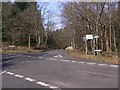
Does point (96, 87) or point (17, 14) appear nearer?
point (96, 87)

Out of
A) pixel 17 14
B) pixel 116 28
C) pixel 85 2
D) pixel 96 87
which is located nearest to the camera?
pixel 96 87

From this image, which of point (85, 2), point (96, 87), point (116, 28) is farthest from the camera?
point (116, 28)

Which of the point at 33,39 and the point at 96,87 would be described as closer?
the point at 96,87

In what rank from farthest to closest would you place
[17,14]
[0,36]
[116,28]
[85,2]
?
[17,14] < [0,36] < [116,28] < [85,2]

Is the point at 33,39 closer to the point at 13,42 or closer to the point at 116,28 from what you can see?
the point at 13,42

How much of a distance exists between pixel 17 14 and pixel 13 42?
8903 mm

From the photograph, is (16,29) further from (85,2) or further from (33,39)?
(85,2)

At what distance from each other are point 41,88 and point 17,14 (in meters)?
85.7

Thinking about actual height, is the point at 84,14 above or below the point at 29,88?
above

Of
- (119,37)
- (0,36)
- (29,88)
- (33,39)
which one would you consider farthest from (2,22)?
(29,88)

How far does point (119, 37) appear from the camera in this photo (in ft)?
225

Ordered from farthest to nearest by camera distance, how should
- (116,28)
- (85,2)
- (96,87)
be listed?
(116,28)
(85,2)
(96,87)

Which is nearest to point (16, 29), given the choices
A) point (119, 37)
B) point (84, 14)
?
point (119, 37)

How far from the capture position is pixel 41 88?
12.0m
